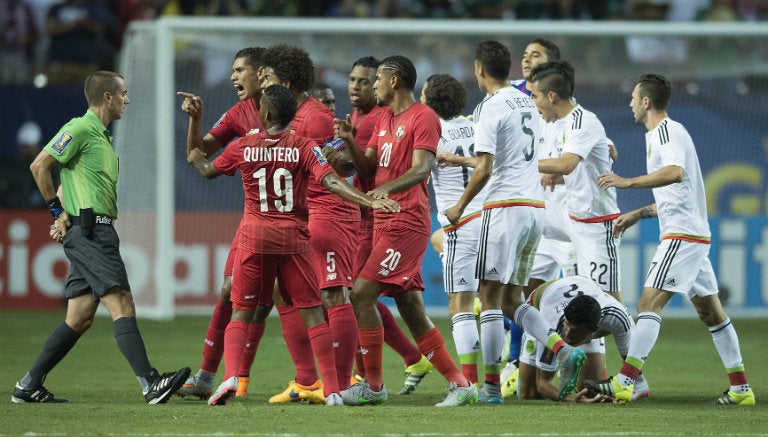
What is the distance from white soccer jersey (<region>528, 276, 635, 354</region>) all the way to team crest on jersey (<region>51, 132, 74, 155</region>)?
3700mm

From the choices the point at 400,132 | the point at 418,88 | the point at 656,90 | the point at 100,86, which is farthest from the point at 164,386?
the point at 418,88

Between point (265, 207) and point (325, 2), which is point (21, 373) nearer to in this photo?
point (265, 207)

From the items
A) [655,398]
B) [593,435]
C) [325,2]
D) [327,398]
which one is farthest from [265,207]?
[325,2]

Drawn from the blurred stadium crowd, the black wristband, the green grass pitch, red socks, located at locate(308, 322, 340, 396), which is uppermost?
the blurred stadium crowd

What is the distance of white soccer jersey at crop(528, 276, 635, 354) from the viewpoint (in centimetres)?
910

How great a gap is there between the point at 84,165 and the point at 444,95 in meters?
2.85

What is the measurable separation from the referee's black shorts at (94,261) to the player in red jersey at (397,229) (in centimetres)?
165

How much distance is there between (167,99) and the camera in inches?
607

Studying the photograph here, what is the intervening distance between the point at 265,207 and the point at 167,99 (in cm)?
782

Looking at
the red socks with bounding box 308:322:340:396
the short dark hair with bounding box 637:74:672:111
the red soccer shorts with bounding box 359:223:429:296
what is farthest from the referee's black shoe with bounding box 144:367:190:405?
the short dark hair with bounding box 637:74:672:111

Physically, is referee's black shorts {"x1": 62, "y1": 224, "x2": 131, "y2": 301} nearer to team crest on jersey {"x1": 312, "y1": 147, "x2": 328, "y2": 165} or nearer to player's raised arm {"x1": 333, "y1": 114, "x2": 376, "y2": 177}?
team crest on jersey {"x1": 312, "y1": 147, "x2": 328, "y2": 165}

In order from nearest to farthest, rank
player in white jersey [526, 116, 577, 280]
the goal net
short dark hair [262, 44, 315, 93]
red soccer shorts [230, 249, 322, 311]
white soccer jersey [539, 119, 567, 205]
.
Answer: red soccer shorts [230, 249, 322, 311], short dark hair [262, 44, 315, 93], white soccer jersey [539, 119, 567, 205], player in white jersey [526, 116, 577, 280], the goal net

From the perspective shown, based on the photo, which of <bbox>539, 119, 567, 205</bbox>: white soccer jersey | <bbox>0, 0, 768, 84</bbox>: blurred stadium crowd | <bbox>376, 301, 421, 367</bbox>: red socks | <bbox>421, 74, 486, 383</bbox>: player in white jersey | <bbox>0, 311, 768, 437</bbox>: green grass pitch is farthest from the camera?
<bbox>0, 0, 768, 84</bbox>: blurred stadium crowd

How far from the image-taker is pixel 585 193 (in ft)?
32.9
